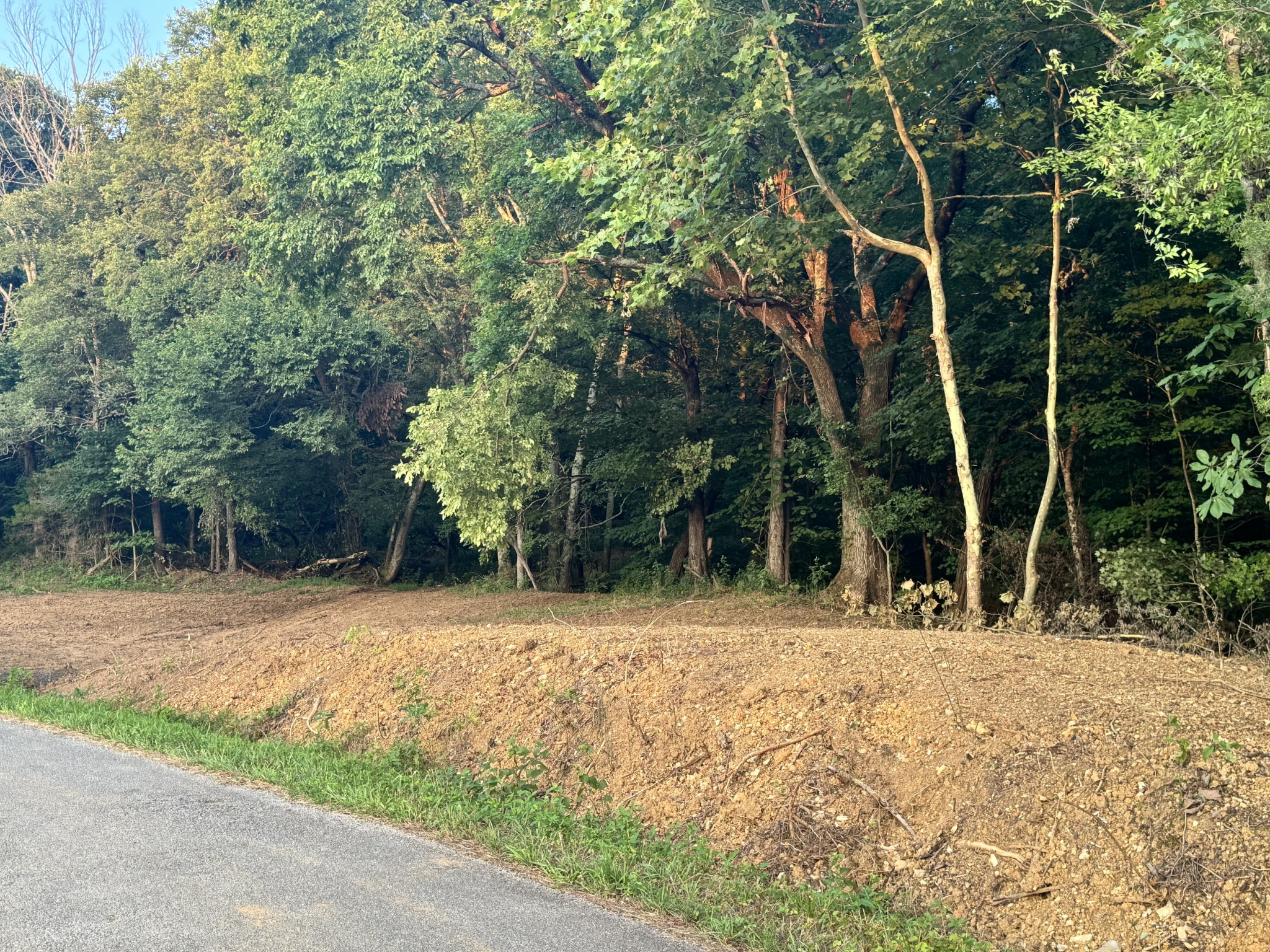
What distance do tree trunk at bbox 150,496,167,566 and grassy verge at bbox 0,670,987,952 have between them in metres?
20.4

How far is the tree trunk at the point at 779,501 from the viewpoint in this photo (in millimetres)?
18188

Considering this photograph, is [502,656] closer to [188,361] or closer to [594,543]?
[594,543]

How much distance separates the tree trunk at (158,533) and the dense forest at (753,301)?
106 cm

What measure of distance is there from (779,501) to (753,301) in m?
4.72

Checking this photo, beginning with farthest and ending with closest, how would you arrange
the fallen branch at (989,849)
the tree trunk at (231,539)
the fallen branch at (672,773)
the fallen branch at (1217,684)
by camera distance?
the tree trunk at (231,539) → the fallen branch at (672,773) → the fallen branch at (1217,684) → the fallen branch at (989,849)

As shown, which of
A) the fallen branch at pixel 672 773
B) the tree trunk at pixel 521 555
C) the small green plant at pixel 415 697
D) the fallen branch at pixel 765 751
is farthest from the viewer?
the tree trunk at pixel 521 555

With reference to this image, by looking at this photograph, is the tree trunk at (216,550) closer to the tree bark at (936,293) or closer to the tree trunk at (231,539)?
the tree trunk at (231,539)

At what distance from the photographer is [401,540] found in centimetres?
2711

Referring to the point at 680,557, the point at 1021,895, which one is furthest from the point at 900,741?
the point at 680,557

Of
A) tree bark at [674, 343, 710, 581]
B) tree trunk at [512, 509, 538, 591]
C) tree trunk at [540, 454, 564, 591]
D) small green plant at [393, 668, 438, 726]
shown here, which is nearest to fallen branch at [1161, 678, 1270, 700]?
small green plant at [393, 668, 438, 726]

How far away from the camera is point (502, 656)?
9.84 m

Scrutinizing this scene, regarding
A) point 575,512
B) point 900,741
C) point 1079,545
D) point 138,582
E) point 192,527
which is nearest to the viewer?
point 900,741

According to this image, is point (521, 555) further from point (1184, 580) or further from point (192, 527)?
point (192, 527)

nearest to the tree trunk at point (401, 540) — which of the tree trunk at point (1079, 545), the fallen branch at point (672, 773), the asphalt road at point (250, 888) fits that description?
the tree trunk at point (1079, 545)
